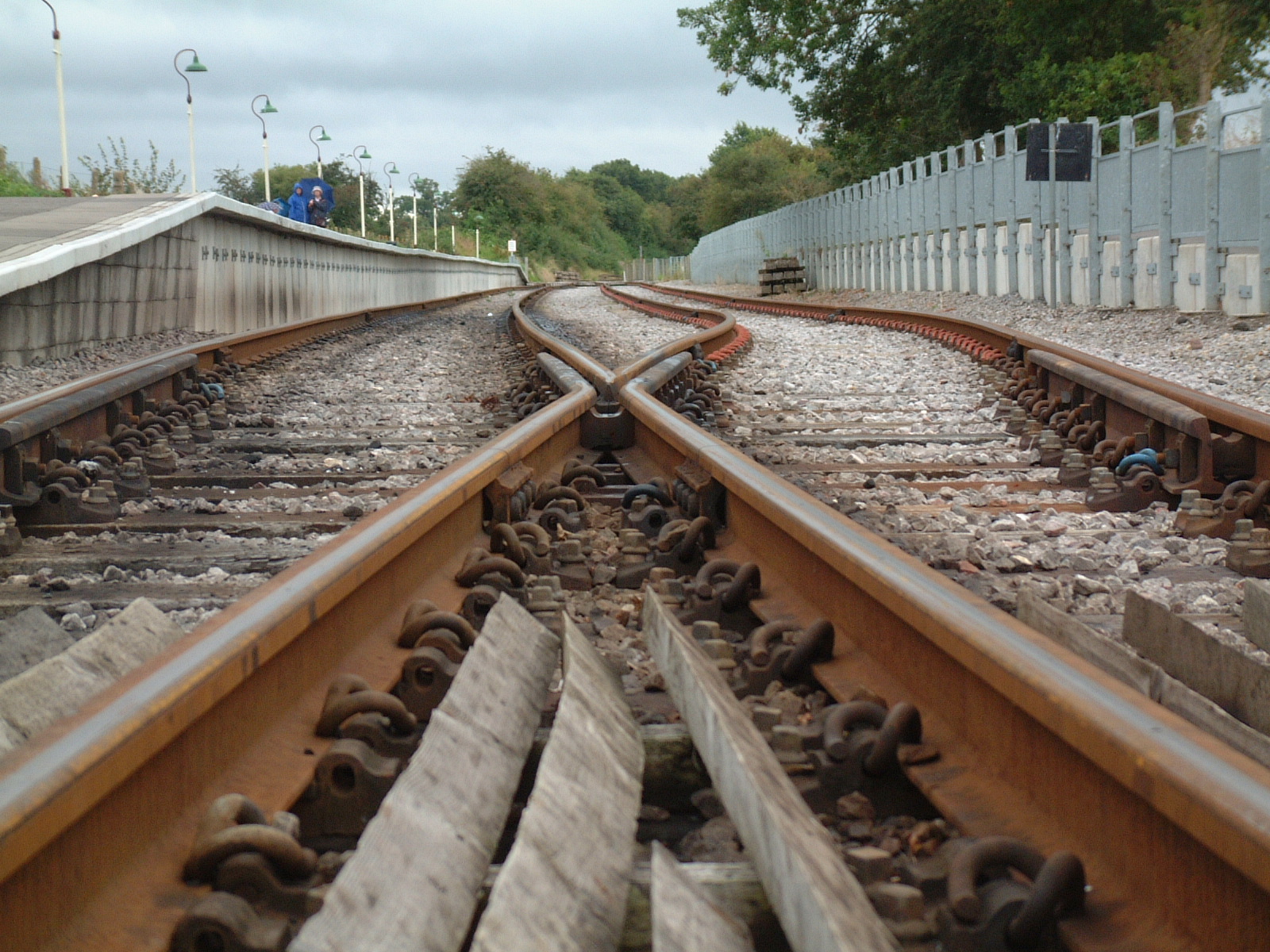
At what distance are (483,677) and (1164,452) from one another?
3545 millimetres

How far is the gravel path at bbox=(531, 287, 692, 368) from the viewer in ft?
41.4

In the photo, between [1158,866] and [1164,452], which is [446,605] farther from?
[1164,452]

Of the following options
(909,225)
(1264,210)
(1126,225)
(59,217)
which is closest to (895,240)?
(909,225)

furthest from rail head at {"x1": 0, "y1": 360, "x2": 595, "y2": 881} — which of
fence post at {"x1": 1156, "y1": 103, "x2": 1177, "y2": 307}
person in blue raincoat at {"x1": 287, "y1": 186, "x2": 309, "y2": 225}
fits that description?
person in blue raincoat at {"x1": 287, "y1": 186, "x2": 309, "y2": 225}

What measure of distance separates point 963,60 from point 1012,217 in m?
13.0

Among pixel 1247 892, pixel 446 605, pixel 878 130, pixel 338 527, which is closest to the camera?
pixel 1247 892

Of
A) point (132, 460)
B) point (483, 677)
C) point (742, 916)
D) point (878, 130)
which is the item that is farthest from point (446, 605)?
point (878, 130)

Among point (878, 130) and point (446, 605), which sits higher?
point (878, 130)

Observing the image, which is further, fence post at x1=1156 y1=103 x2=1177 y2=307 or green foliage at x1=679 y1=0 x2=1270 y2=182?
green foliage at x1=679 y1=0 x2=1270 y2=182

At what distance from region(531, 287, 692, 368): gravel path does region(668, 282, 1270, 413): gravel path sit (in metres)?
4.05

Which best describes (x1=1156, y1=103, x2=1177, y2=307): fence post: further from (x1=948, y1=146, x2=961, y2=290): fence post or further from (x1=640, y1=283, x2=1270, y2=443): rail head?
(x1=948, y1=146, x2=961, y2=290): fence post

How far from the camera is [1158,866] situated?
5.08 feet

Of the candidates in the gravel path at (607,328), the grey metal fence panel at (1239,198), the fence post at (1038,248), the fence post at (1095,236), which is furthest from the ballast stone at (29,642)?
the fence post at (1038,248)

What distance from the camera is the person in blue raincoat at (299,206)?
27312 mm
